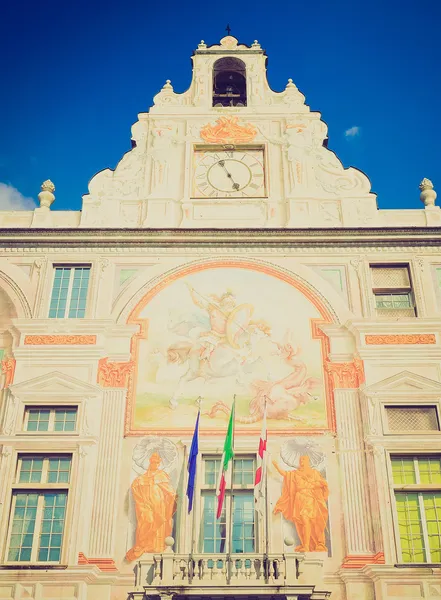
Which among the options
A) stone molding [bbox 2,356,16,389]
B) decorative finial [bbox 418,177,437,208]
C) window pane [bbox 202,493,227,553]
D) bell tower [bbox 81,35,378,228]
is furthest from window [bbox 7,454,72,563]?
decorative finial [bbox 418,177,437,208]

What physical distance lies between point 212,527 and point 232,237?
25.8 feet

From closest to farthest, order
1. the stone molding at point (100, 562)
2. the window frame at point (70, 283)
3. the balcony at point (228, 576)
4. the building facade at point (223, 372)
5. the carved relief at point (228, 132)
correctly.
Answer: the balcony at point (228, 576), the stone molding at point (100, 562), the building facade at point (223, 372), the window frame at point (70, 283), the carved relief at point (228, 132)

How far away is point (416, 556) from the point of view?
53.7 feet

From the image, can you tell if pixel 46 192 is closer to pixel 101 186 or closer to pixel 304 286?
pixel 101 186

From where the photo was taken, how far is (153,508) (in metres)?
16.9

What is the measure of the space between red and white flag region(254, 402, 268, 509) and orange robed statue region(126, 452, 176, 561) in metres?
2.03

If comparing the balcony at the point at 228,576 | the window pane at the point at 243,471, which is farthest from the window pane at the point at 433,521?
the window pane at the point at 243,471

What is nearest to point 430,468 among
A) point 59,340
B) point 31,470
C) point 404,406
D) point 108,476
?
point 404,406

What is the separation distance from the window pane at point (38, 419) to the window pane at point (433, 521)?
899cm

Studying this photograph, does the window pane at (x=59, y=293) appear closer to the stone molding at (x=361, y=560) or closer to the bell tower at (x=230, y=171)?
the bell tower at (x=230, y=171)

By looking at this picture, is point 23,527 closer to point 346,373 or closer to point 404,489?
point 346,373

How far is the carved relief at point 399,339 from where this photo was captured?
62.5ft

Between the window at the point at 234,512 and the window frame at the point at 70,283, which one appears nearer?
the window at the point at 234,512

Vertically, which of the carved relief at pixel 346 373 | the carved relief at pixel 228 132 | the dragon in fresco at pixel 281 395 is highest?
the carved relief at pixel 228 132
